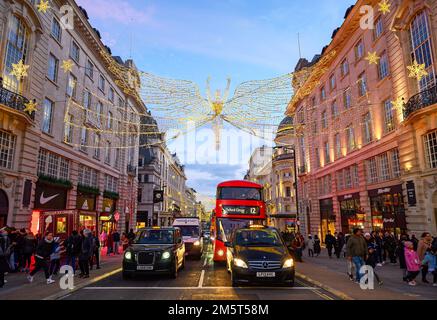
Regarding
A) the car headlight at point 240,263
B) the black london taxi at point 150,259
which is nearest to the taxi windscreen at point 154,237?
the black london taxi at point 150,259

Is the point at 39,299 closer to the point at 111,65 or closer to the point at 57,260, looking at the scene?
the point at 57,260

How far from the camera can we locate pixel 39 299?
26.0 ft

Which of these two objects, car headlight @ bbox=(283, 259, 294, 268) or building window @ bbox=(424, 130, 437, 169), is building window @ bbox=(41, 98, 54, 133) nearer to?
car headlight @ bbox=(283, 259, 294, 268)

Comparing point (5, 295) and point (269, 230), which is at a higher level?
point (269, 230)

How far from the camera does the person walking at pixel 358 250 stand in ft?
33.8

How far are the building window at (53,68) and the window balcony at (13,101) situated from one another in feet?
17.7

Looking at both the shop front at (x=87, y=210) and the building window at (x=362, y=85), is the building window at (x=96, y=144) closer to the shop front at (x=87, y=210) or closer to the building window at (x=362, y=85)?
the shop front at (x=87, y=210)

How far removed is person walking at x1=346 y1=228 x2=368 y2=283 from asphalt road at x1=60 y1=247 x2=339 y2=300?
1.75m

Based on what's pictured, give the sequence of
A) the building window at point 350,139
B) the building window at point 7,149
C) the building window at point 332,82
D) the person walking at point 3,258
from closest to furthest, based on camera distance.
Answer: the person walking at point 3,258
the building window at point 7,149
the building window at point 350,139
the building window at point 332,82

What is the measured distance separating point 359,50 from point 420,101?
10.4 m

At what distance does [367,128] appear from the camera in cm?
2417
